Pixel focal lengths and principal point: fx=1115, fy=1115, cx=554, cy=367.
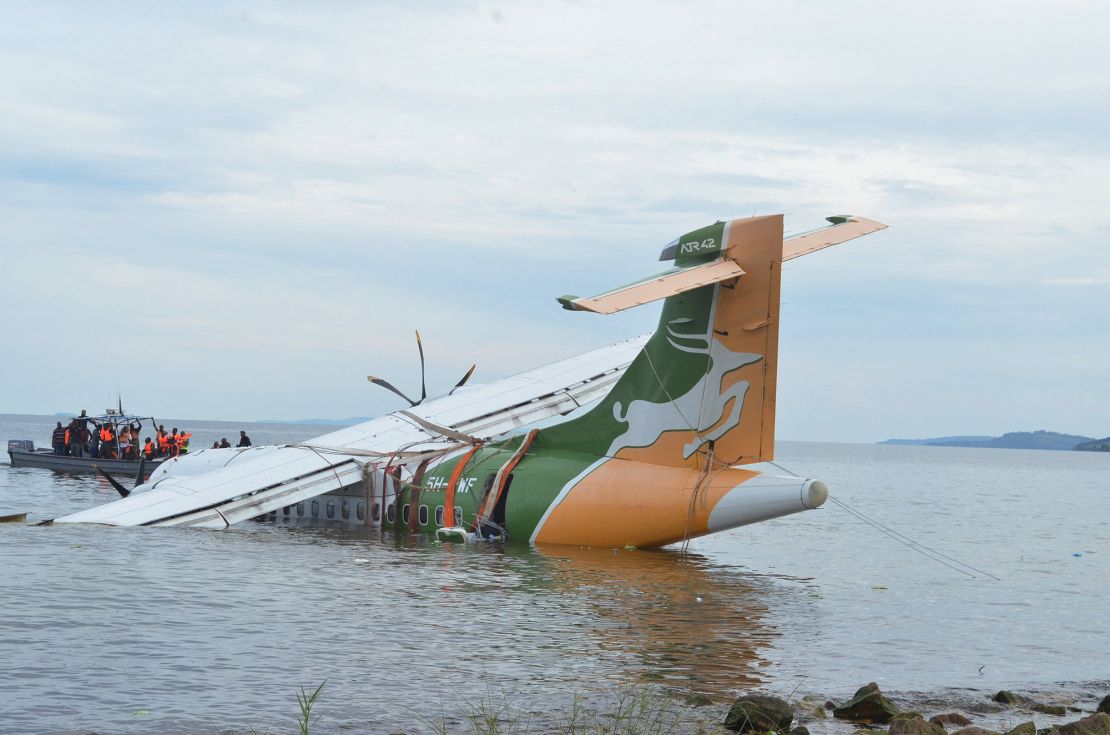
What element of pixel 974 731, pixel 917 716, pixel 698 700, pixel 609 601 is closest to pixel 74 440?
pixel 609 601

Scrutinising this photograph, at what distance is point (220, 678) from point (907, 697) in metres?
6.79

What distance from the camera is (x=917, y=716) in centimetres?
938

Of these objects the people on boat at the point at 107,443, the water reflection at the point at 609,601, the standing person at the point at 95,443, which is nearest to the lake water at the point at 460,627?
the water reflection at the point at 609,601

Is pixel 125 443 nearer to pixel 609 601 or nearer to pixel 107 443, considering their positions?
pixel 107 443

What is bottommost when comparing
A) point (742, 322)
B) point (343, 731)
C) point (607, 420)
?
point (343, 731)

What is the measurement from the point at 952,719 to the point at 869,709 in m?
0.75

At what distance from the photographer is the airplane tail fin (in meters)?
17.8

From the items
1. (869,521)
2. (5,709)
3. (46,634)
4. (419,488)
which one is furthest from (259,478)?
(869,521)

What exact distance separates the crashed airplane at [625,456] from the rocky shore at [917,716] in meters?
6.09

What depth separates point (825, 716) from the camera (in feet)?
33.2

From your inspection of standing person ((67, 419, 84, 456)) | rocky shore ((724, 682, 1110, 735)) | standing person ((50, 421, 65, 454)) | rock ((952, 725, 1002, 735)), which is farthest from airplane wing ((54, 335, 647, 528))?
standing person ((50, 421, 65, 454))

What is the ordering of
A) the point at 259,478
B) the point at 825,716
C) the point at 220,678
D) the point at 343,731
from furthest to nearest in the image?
the point at 259,478 → the point at 220,678 → the point at 825,716 → the point at 343,731

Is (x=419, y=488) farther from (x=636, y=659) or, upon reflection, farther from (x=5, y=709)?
(x=5, y=709)

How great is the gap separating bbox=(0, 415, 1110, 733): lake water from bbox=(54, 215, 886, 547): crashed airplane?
2.42 ft
